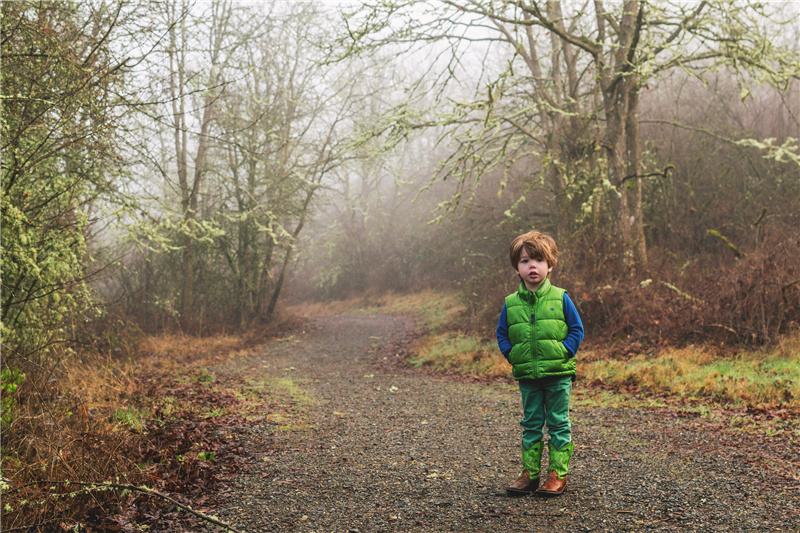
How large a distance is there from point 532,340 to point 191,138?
15636 millimetres

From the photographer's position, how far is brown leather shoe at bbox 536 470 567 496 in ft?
13.2

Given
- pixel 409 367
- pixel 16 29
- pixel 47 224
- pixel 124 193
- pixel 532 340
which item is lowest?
pixel 409 367

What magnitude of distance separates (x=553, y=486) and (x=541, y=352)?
93 cm

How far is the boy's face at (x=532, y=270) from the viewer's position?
13.3ft

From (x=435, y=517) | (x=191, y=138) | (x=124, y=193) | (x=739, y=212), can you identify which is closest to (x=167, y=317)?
(x=191, y=138)

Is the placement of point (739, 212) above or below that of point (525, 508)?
above

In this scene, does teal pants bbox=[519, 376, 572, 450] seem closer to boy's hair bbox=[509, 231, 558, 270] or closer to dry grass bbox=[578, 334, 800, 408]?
boy's hair bbox=[509, 231, 558, 270]

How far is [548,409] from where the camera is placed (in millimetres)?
4191

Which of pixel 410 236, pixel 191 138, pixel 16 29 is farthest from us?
pixel 410 236

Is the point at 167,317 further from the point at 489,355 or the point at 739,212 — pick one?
the point at 739,212

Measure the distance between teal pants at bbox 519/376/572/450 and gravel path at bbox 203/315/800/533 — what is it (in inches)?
16.2

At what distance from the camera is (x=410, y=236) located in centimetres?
2814

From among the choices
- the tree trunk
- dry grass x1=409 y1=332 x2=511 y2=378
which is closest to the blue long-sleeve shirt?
dry grass x1=409 y1=332 x2=511 y2=378

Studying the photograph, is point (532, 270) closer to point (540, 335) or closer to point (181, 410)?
point (540, 335)
